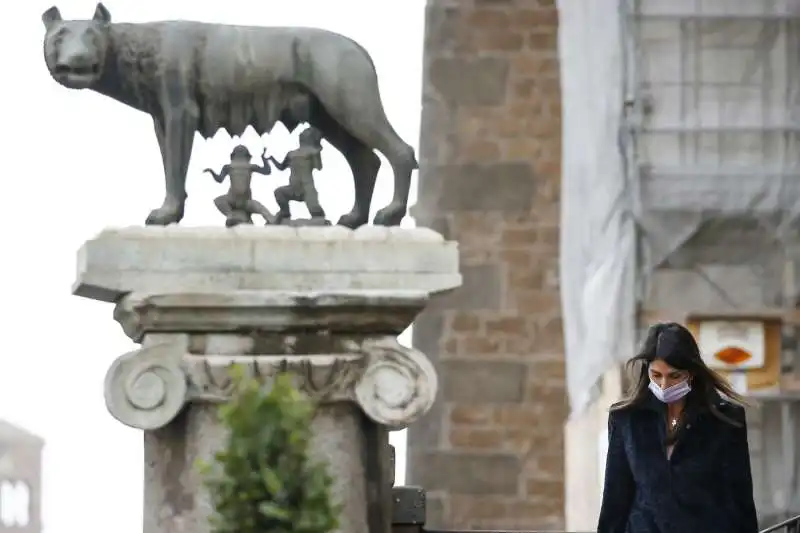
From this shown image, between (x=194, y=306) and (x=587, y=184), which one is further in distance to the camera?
(x=587, y=184)

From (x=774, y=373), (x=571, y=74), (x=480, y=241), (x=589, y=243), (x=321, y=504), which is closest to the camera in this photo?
(x=321, y=504)

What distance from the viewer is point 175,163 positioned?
6.18 m

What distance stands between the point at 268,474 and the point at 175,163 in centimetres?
177

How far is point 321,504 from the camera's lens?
15.5ft

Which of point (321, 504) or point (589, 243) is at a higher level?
point (589, 243)

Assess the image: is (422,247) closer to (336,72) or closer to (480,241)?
(336,72)

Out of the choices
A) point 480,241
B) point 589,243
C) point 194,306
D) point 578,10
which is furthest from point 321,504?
point 480,241

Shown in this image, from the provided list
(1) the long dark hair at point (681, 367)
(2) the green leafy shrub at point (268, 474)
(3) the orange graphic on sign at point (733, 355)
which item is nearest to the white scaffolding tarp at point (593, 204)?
(3) the orange graphic on sign at point (733, 355)

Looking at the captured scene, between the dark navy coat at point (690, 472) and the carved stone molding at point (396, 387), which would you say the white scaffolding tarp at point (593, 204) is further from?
the dark navy coat at point (690, 472)

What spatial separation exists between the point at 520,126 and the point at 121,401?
9.54 m

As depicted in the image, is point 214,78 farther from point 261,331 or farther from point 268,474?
point 268,474

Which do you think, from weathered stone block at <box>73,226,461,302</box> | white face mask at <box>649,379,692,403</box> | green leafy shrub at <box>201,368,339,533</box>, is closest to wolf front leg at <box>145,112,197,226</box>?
weathered stone block at <box>73,226,461,302</box>

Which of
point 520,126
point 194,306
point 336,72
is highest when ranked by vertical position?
point 520,126

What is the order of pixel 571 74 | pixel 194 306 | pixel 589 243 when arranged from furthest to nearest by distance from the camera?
pixel 571 74 < pixel 589 243 < pixel 194 306
